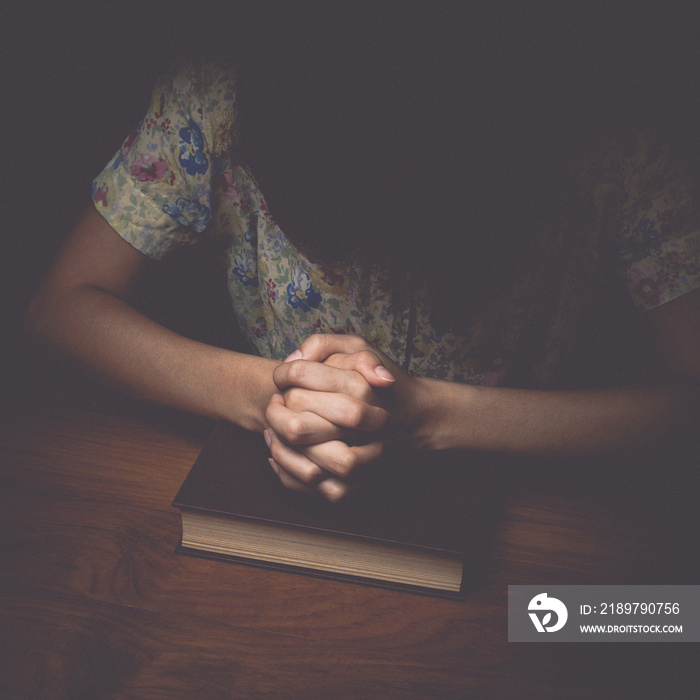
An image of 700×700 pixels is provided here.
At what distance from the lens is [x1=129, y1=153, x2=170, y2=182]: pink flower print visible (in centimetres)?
93

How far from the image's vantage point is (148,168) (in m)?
0.93

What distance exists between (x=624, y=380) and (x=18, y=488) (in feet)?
4.11

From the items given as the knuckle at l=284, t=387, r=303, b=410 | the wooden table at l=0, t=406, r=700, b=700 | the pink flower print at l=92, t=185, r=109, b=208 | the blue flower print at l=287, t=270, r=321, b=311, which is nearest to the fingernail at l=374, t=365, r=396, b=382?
the knuckle at l=284, t=387, r=303, b=410

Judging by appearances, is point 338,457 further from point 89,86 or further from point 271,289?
point 89,86

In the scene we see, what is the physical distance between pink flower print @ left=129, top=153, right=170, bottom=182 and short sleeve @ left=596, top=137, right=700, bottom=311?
733mm

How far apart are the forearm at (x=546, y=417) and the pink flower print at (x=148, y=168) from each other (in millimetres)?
574

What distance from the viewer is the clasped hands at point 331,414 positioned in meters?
0.63

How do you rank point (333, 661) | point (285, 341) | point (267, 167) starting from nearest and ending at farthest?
point (333, 661) → point (267, 167) → point (285, 341)

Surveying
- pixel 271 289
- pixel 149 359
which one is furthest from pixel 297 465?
pixel 271 289

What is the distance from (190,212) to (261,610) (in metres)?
0.69

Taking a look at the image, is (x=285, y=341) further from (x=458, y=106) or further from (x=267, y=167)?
(x=458, y=106)

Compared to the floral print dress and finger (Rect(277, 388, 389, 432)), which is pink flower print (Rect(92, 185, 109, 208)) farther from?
finger (Rect(277, 388, 389, 432))

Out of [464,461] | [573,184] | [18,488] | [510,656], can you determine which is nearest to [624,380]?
[573,184]

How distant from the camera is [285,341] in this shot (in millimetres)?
1120
